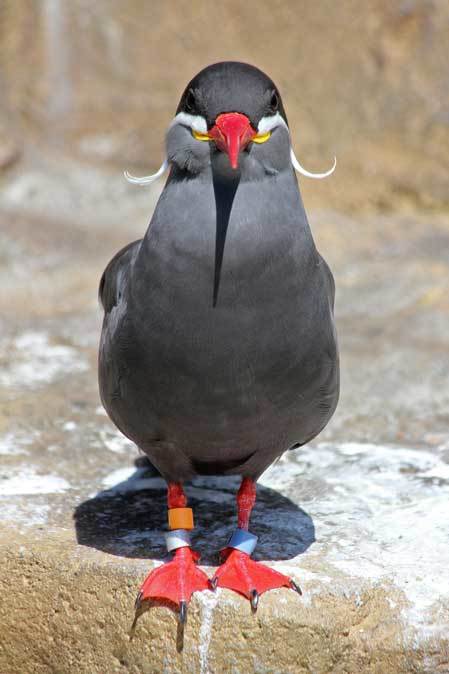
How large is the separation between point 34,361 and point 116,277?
249 cm

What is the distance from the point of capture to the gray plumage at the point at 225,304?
350 cm

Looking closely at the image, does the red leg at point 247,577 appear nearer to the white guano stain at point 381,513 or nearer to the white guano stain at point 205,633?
the white guano stain at point 205,633

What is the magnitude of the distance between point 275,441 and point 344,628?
2.47ft

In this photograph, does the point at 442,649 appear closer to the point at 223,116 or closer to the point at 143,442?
the point at 143,442

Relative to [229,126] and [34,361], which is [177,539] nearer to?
[229,126]

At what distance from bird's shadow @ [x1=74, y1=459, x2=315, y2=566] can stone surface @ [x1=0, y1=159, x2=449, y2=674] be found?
1 cm

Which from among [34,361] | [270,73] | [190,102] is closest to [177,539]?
[190,102]

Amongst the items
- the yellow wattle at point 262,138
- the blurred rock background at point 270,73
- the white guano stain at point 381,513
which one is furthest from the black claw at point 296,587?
the blurred rock background at point 270,73

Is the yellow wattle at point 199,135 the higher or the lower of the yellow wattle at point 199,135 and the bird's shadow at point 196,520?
the higher

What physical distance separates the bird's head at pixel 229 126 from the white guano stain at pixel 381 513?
5.44ft

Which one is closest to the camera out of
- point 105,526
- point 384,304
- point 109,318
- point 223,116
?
point 223,116

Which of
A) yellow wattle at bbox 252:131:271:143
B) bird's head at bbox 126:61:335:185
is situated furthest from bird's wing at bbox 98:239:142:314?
yellow wattle at bbox 252:131:271:143

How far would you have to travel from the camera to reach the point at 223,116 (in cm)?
337

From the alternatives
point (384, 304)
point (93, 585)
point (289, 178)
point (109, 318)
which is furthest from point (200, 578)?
point (384, 304)
